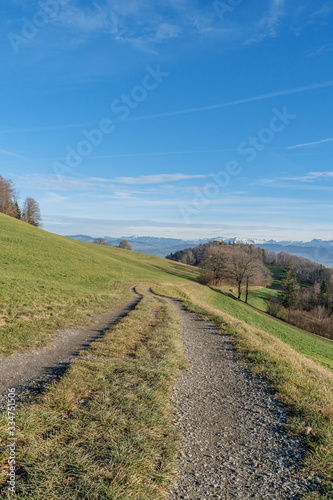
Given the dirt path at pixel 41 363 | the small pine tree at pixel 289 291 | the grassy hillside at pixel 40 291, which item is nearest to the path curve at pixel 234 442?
the dirt path at pixel 41 363

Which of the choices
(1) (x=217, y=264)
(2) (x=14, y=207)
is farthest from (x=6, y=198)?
(1) (x=217, y=264)

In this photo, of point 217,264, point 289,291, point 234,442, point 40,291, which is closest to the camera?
point 234,442

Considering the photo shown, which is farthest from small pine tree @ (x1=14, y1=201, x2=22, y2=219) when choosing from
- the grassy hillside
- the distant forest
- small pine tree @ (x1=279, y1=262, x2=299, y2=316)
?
small pine tree @ (x1=279, y1=262, x2=299, y2=316)

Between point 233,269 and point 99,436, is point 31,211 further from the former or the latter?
point 99,436

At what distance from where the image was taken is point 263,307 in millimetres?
68500

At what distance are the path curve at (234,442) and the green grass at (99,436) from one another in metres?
0.40

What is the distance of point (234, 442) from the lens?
17.1 feet

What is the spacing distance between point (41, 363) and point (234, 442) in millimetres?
6821

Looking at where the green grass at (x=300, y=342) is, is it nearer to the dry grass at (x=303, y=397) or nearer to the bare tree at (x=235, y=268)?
the bare tree at (x=235, y=268)

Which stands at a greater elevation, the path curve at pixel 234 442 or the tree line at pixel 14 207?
the tree line at pixel 14 207

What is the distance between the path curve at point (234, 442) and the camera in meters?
4.07

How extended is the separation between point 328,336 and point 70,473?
197 ft

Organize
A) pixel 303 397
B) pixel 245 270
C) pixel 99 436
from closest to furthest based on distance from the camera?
pixel 99 436 < pixel 303 397 < pixel 245 270

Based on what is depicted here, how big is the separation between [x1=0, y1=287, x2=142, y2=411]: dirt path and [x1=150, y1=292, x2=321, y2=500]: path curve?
155 inches
